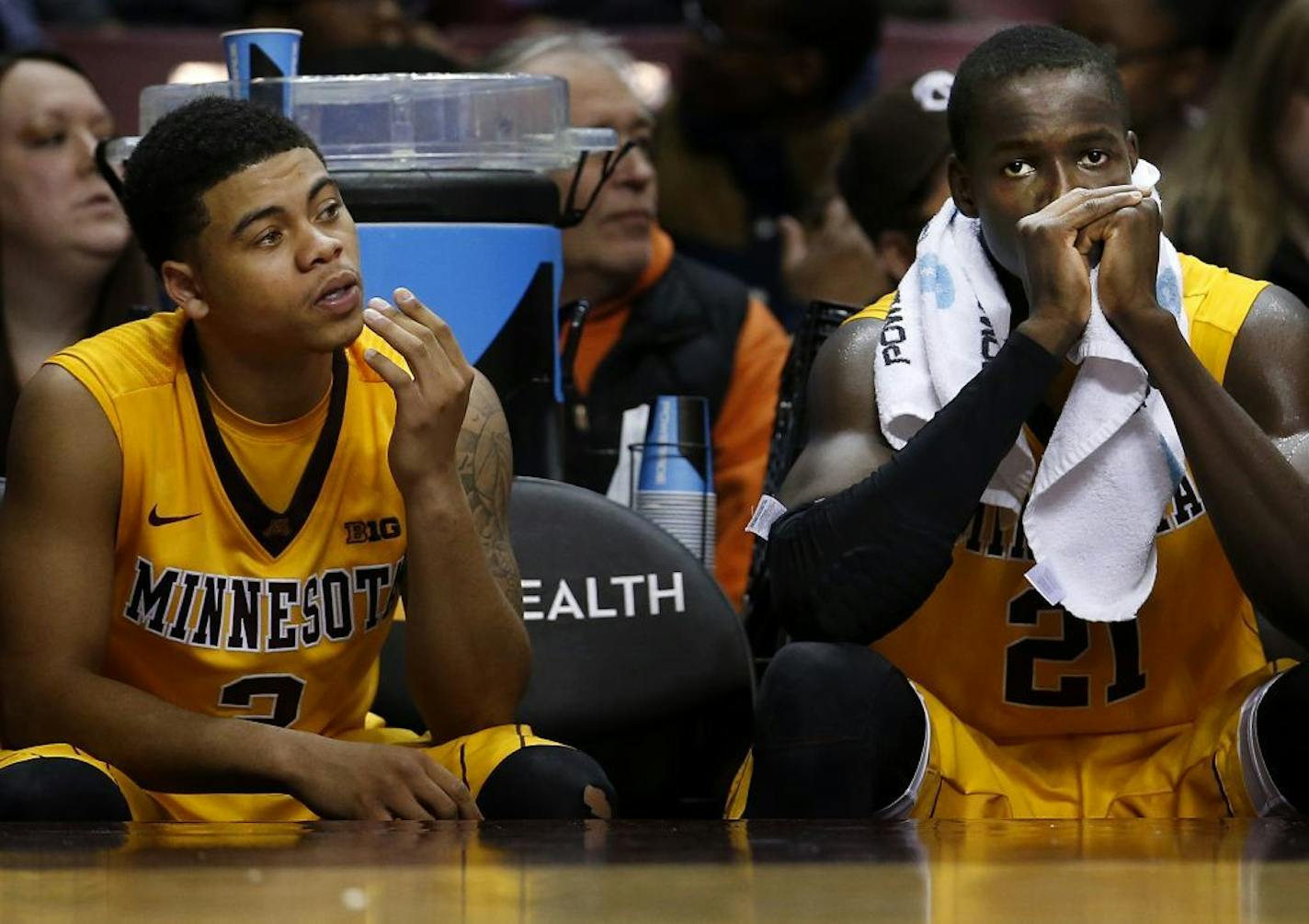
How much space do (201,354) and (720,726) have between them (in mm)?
916

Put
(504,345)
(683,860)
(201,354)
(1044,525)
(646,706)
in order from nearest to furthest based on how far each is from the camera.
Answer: (683,860), (1044,525), (201,354), (646,706), (504,345)

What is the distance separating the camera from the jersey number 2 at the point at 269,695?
9.61ft

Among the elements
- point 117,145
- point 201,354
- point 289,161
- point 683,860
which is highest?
point 117,145

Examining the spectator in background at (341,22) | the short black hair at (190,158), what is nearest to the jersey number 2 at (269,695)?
the short black hair at (190,158)

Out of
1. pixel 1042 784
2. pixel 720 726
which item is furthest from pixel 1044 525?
pixel 720 726

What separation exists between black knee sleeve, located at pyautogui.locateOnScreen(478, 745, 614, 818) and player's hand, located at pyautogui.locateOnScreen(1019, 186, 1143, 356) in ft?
Result: 2.48

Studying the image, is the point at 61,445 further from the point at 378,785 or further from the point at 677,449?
the point at 677,449

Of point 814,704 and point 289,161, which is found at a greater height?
point 289,161

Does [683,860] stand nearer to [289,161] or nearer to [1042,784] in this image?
[1042,784]

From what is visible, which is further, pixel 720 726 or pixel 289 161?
pixel 720 726

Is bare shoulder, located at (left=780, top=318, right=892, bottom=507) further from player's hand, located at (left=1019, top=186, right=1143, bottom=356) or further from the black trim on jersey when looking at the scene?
the black trim on jersey

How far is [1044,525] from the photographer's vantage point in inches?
109

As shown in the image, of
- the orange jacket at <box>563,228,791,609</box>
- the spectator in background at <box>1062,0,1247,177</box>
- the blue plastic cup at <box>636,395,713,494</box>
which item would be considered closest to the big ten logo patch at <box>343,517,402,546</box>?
the blue plastic cup at <box>636,395,713,494</box>

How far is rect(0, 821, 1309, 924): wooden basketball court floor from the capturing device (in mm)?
1891
